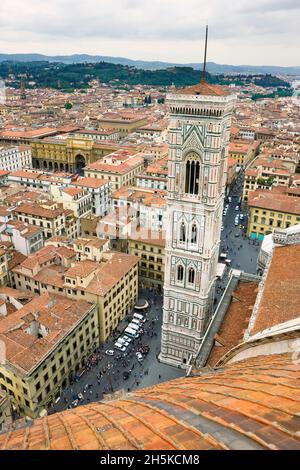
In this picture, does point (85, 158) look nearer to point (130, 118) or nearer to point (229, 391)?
point (130, 118)

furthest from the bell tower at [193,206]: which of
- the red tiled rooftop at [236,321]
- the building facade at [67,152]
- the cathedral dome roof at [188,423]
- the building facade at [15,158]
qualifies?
the building facade at [67,152]

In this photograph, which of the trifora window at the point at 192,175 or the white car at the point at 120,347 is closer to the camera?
the trifora window at the point at 192,175

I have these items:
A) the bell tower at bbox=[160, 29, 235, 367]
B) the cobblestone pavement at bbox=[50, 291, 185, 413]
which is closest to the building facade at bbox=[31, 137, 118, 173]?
the cobblestone pavement at bbox=[50, 291, 185, 413]

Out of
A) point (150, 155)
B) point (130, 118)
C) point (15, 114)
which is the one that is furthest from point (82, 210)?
point (15, 114)

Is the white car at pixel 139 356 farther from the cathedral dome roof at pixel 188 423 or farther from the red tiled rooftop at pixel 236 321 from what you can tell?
the cathedral dome roof at pixel 188 423

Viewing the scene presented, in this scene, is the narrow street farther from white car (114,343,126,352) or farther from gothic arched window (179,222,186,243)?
gothic arched window (179,222,186,243)

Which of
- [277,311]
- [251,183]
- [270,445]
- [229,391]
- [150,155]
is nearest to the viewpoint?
[270,445]

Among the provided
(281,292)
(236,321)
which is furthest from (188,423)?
(236,321)
